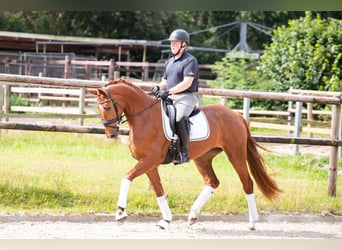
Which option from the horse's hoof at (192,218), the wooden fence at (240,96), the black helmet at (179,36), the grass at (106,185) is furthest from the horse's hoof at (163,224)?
the black helmet at (179,36)

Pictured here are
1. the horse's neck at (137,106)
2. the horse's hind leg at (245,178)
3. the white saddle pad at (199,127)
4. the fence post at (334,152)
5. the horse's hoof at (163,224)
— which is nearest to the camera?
the horse's neck at (137,106)

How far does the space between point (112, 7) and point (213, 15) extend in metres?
24.9

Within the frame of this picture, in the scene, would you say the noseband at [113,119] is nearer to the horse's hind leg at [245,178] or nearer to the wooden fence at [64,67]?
the horse's hind leg at [245,178]

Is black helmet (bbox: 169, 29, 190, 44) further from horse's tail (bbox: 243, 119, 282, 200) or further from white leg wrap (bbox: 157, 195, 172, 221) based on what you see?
white leg wrap (bbox: 157, 195, 172, 221)

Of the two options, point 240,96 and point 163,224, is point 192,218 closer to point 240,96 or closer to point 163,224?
point 163,224

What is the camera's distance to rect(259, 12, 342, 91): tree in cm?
1420

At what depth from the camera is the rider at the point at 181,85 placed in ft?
19.4

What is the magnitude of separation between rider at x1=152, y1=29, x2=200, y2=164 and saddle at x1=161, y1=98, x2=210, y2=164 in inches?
1.7

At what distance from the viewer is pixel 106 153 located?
8.93m

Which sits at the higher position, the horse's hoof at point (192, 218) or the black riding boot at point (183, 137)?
the black riding boot at point (183, 137)

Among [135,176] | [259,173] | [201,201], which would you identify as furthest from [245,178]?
[135,176]

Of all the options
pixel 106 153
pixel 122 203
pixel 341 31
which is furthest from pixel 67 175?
pixel 341 31

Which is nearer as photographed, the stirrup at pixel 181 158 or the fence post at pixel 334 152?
the stirrup at pixel 181 158

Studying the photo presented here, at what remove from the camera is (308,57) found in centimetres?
1477
